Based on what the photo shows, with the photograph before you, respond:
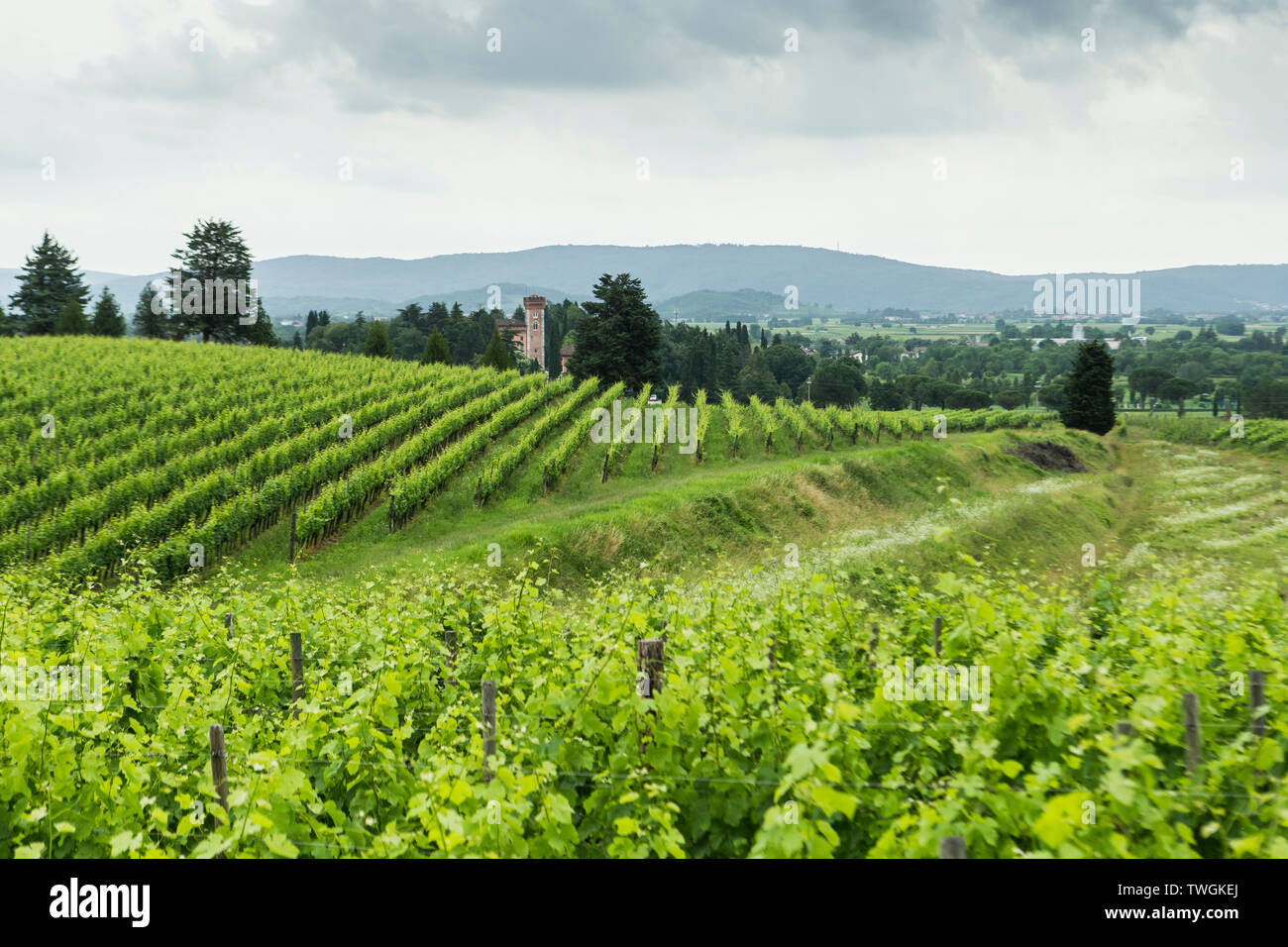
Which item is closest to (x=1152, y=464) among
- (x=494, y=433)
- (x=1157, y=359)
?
(x=494, y=433)

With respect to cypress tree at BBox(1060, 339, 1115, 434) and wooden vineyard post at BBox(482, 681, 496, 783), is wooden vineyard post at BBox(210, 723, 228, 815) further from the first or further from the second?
cypress tree at BBox(1060, 339, 1115, 434)

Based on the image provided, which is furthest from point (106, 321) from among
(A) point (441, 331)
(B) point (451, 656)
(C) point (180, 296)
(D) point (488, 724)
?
(D) point (488, 724)

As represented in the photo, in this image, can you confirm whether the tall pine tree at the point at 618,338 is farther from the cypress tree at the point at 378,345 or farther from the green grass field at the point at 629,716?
the green grass field at the point at 629,716

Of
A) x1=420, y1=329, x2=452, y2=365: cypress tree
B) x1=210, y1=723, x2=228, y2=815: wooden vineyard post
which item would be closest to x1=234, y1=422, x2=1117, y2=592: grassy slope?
x1=210, y1=723, x2=228, y2=815: wooden vineyard post

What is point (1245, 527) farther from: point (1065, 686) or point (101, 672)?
point (101, 672)

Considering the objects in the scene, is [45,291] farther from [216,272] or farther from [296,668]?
[296,668]

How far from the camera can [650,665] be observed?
6668 mm

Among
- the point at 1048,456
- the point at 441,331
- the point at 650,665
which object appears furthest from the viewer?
the point at 441,331

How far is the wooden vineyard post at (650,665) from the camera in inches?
253

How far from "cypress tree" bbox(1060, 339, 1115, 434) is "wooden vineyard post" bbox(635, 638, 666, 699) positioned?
62041 millimetres

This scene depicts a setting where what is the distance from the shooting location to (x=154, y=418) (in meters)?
31.3

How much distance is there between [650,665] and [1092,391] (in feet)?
206
